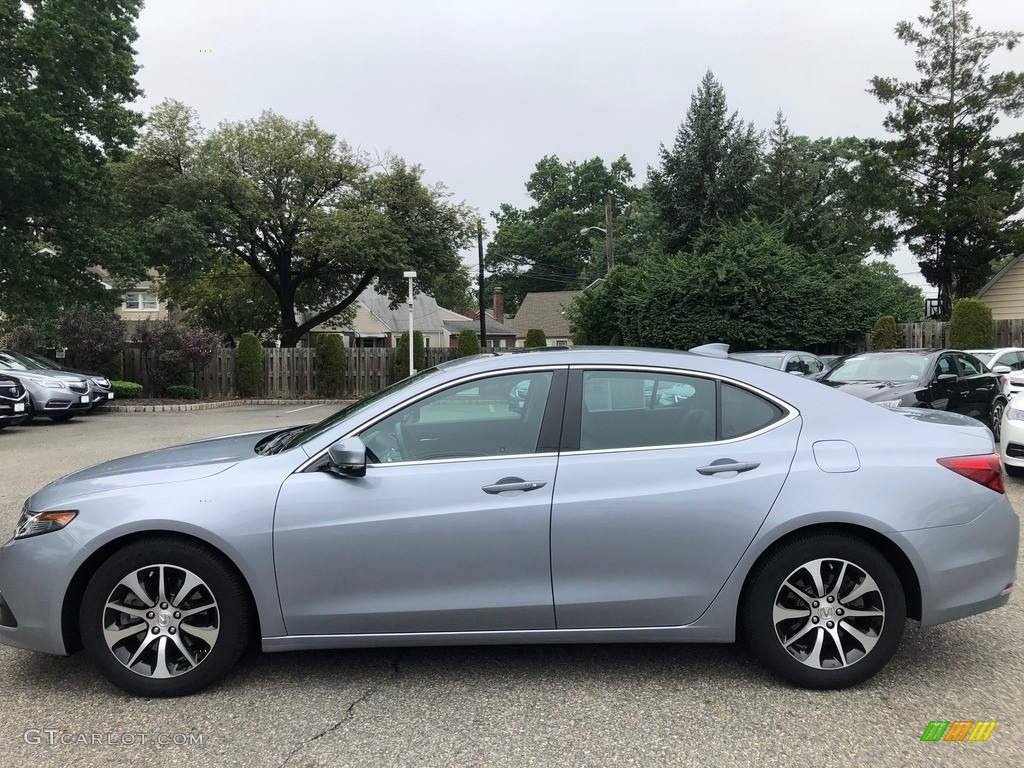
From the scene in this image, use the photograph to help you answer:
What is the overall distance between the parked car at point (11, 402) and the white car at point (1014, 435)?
627 inches

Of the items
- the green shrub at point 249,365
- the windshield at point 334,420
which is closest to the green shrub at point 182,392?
the green shrub at point 249,365

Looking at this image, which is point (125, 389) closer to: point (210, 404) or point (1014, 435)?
point (210, 404)

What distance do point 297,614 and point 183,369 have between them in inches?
899

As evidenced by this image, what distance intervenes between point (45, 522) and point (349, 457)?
140 centimetres

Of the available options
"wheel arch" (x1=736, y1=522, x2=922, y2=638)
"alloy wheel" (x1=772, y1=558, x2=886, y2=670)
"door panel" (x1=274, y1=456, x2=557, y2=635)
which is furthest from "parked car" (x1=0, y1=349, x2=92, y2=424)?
"alloy wheel" (x1=772, y1=558, x2=886, y2=670)

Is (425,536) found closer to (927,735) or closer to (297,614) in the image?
(297,614)

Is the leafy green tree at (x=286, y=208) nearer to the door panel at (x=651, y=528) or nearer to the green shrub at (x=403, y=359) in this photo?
the green shrub at (x=403, y=359)

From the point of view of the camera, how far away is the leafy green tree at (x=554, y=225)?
7612cm

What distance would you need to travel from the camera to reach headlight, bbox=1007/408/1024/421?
7.99 meters

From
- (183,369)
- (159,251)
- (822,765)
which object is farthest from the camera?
(159,251)

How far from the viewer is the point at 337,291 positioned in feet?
117

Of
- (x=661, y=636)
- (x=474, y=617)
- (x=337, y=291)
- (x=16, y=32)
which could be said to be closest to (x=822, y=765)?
(x=661, y=636)

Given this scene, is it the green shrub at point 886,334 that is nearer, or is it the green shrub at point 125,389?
the green shrub at point 125,389

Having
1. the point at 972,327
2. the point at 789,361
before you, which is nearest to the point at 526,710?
the point at 789,361
